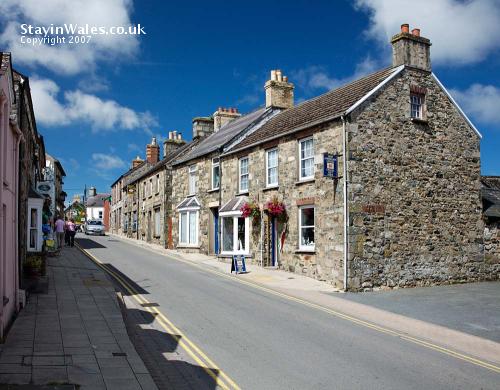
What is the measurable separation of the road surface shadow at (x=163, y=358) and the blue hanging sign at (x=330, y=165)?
8448 millimetres

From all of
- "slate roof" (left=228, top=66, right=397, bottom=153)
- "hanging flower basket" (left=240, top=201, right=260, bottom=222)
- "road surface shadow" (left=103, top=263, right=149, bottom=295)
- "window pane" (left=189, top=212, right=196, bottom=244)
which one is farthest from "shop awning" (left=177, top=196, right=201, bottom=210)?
"road surface shadow" (left=103, top=263, right=149, bottom=295)

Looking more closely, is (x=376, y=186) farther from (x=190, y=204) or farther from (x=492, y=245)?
(x=190, y=204)

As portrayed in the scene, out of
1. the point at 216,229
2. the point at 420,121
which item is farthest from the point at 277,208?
the point at 216,229

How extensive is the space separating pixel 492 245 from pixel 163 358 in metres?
17.3

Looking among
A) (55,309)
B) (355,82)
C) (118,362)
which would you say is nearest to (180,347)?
(118,362)

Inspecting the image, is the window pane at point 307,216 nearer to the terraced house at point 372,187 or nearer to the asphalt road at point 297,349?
the terraced house at point 372,187

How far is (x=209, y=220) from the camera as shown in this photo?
28062mm

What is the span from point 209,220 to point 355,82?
36.6 feet

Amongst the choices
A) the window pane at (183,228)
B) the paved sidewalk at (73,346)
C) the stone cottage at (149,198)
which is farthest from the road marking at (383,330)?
the stone cottage at (149,198)

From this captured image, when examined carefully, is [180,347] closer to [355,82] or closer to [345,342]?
[345,342]

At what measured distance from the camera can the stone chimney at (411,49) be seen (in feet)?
64.1

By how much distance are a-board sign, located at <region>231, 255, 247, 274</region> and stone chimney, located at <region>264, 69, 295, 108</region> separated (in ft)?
35.9

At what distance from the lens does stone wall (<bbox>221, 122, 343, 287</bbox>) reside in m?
18.0

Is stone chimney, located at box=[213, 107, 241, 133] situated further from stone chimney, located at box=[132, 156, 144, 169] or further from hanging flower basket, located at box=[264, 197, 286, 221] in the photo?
stone chimney, located at box=[132, 156, 144, 169]
